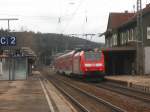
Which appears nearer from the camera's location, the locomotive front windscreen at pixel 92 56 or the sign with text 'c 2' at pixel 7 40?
the locomotive front windscreen at pixel 92 56

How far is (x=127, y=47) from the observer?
210 feet

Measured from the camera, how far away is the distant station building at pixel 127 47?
2330 inches

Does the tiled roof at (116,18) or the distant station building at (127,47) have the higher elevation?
the tiled roof at (116,18)

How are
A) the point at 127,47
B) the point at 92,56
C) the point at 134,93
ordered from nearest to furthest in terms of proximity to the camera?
the point at 134,93 → the point at 92,56 → the point at 127,47

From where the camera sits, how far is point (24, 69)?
53.1 meters

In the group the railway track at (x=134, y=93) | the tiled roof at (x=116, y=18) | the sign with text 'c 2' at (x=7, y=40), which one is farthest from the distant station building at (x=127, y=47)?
the railway track at (x=134, y=93)

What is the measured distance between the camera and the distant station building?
59188 millimetres

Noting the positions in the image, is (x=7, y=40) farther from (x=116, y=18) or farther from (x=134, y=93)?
(x=116, y=18)

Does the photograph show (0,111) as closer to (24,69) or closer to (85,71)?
(85,71)

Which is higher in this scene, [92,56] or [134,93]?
[92,56]

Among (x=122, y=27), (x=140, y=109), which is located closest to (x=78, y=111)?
(x=140, y=109)

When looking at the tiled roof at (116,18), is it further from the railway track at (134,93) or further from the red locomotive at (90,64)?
the railway track at (134,93)

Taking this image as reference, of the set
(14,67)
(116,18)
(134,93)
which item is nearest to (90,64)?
(14,67)

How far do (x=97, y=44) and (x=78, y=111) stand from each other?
2956 inches
